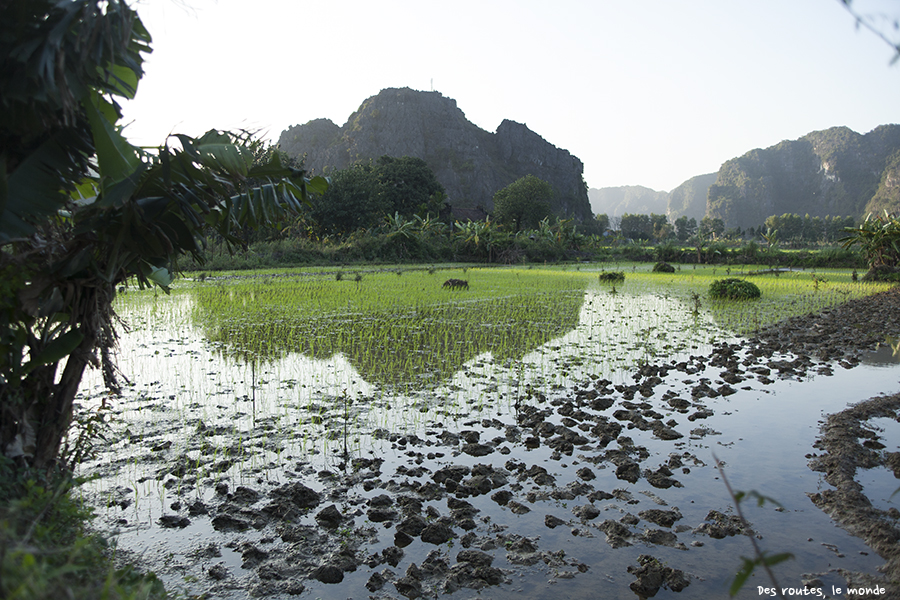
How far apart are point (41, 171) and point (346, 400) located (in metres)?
4.02

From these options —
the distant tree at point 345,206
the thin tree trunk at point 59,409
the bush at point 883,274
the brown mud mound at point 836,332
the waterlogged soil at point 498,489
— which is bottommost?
the waterlogged soil at point 498,489

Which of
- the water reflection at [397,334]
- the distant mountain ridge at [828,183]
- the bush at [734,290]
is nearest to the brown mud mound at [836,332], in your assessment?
→ the bush at [734,290]

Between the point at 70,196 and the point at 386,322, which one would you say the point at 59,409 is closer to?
the point at 70,196

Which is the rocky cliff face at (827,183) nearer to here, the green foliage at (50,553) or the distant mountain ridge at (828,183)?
the distant mountain ridge at (828,183)

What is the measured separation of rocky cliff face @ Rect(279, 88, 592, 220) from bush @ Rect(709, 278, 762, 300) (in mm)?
104260

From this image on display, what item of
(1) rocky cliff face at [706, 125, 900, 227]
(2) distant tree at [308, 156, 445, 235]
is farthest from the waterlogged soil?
(1) rocky cliff face at [706, 125, 900, 227]

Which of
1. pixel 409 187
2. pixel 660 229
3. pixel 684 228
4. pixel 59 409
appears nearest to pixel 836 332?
pixel 59 409

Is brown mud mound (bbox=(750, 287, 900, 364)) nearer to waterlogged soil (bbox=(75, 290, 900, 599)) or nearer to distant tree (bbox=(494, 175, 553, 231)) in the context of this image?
waterlogged soil (bbox=(75, 290, 900, 599))

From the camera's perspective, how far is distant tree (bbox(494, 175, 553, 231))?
2419 inches

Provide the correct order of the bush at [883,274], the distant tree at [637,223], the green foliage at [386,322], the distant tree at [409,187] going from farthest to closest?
1. the distant tree at [637,223]
2. the distant tree at [409,187]
3. the bush at [883,274]
4. the green foliage at [386,322]

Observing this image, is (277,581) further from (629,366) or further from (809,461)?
(629,366)

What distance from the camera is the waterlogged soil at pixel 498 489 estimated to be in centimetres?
328

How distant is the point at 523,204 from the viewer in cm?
6116

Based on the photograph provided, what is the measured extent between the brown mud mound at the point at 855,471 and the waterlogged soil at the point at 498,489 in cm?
2
